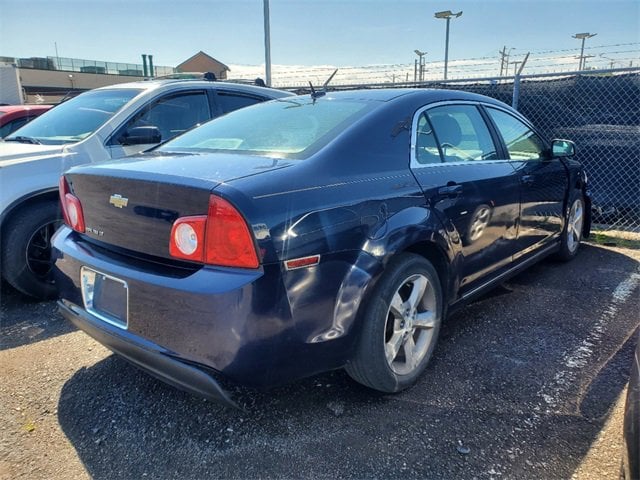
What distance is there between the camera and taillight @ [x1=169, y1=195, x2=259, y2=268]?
1.88 meters

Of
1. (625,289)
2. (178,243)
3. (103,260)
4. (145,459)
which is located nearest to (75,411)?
(145,459)

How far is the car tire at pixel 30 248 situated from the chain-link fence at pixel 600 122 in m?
5.68

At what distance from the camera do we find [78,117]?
460 cm

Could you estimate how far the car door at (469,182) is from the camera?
278cm

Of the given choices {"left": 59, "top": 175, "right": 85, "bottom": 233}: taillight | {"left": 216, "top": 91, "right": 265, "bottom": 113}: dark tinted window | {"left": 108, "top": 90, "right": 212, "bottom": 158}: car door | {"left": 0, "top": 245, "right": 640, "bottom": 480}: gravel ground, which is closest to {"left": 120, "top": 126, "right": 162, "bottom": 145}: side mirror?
{"left": 108, "top": 90, "right": 212, "bottom": 158}: car door

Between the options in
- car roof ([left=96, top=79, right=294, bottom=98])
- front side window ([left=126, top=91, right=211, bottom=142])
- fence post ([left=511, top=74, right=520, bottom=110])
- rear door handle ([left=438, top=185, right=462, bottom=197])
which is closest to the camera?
rear door handle ([left=438, top=185, right=462, bottom=197])

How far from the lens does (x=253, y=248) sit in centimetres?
188

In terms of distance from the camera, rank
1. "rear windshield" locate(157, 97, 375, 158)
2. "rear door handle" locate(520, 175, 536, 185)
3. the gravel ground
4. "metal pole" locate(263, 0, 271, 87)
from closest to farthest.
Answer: the gravel ground → "rear windshield" locate(157, 97, 375, 158) → "rear door handle" locate(520, 175, 536, 185) → "metal pole" locate(263, 0, 271, 87)

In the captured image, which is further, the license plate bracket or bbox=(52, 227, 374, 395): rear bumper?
the license plate bracket

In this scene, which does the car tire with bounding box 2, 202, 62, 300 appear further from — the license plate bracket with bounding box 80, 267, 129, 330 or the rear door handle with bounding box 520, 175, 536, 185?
the rear door handle with bounding box 520, 175, 536, 185

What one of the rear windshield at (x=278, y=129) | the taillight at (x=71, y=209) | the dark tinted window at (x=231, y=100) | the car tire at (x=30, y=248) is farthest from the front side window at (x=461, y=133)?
the car tire at (x=30, y=248)

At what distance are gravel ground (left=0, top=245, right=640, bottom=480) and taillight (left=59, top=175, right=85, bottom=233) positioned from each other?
3.04 feet

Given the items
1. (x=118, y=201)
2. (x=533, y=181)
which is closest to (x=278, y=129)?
(x=118, y=201)

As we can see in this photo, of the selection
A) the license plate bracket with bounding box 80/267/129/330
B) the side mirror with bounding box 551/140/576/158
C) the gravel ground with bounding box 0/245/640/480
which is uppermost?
the side mirror with bounding box 551/140/576/158
